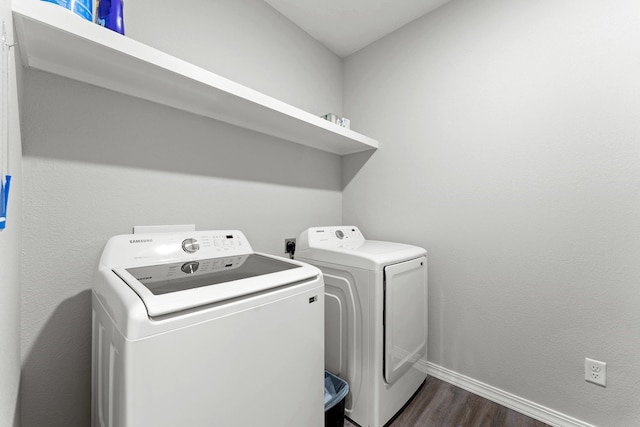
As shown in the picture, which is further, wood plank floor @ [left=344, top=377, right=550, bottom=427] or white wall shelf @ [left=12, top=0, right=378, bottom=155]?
wood plank floor @ [left=344, top=377, right=550, bottom=427]

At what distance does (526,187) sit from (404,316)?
1.03 meters

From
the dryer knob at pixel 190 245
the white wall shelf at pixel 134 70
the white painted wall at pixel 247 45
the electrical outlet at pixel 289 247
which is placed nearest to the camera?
the white wall shelf at pixel 134 70

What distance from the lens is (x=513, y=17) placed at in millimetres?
1584

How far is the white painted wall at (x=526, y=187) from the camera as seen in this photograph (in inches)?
51.1

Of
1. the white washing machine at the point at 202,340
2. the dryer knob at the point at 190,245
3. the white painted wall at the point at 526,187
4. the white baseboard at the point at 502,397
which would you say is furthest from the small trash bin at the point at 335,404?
the dryer knob at the point at 190,245

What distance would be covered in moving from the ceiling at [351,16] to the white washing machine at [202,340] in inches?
71.6

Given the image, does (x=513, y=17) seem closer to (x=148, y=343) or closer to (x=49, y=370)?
(x=148, y=343)

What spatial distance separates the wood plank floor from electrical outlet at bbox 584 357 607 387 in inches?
14.5

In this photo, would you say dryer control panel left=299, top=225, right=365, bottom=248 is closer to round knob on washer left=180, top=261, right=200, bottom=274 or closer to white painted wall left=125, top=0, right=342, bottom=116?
round knob on washer left=180, top=261, right=200, bottom=274

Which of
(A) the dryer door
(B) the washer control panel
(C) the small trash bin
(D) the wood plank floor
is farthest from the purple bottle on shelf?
(D) the wood plank floor

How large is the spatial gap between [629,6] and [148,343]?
2395 mm

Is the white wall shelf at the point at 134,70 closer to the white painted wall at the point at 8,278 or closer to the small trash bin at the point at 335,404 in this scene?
the white painted wall at the point at 8,278

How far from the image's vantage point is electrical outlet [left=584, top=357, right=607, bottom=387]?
4.34ft

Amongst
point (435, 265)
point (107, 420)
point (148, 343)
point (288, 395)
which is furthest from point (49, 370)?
point (435, 265)
